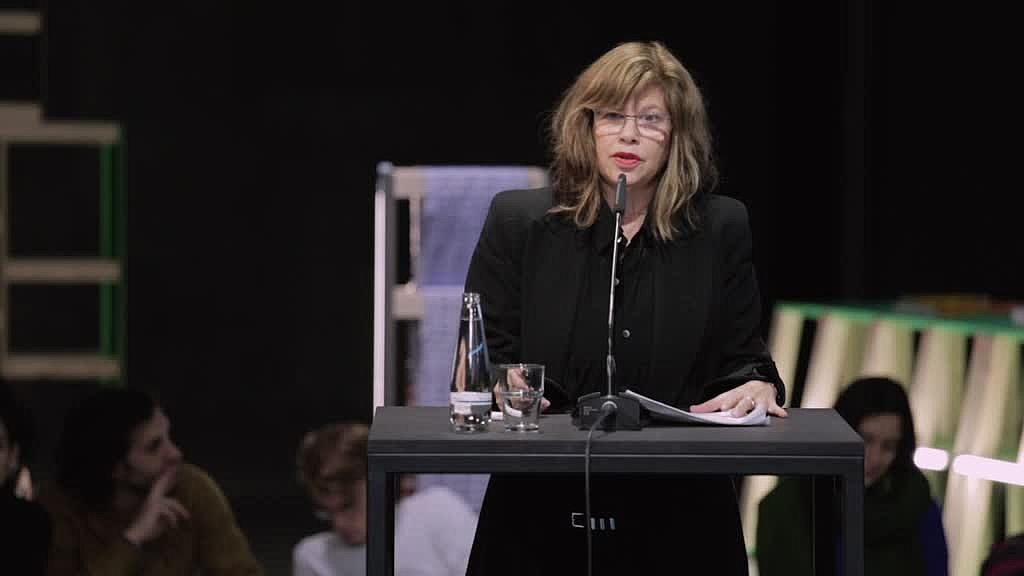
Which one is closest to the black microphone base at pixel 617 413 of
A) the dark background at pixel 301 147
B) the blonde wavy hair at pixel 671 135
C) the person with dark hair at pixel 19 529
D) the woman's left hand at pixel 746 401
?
the woman's left hand at pixel 746 401

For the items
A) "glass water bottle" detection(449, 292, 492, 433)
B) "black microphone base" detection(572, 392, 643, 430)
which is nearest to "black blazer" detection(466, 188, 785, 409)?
"glass water bottle" detection(449, 292, 492, 433)

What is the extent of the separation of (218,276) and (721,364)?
4.19m

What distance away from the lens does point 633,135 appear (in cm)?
237

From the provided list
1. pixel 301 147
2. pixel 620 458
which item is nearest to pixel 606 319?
pixel 620 458

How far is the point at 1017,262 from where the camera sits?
208 inches

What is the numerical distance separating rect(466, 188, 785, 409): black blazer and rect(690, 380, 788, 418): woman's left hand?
55mm

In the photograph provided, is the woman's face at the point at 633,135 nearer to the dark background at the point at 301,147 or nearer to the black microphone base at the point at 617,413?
the black microphone base at the point at 617,413

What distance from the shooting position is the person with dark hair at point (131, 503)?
12.1 feet

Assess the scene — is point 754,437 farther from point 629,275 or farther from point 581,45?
point 581,45

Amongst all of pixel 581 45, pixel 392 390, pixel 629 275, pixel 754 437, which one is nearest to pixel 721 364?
pixel 629 275

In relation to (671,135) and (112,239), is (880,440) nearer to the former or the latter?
(671,135)

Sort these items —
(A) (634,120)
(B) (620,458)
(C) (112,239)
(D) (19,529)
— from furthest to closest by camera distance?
(C) (112,239), (D) (19,529), (A) (634,120), (B) (620,458)

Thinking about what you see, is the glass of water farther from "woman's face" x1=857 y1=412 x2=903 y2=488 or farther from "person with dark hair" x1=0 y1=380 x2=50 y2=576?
"woman's face" x1=857 y1=412 x2=903 y2=488

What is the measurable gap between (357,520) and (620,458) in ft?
6.09
